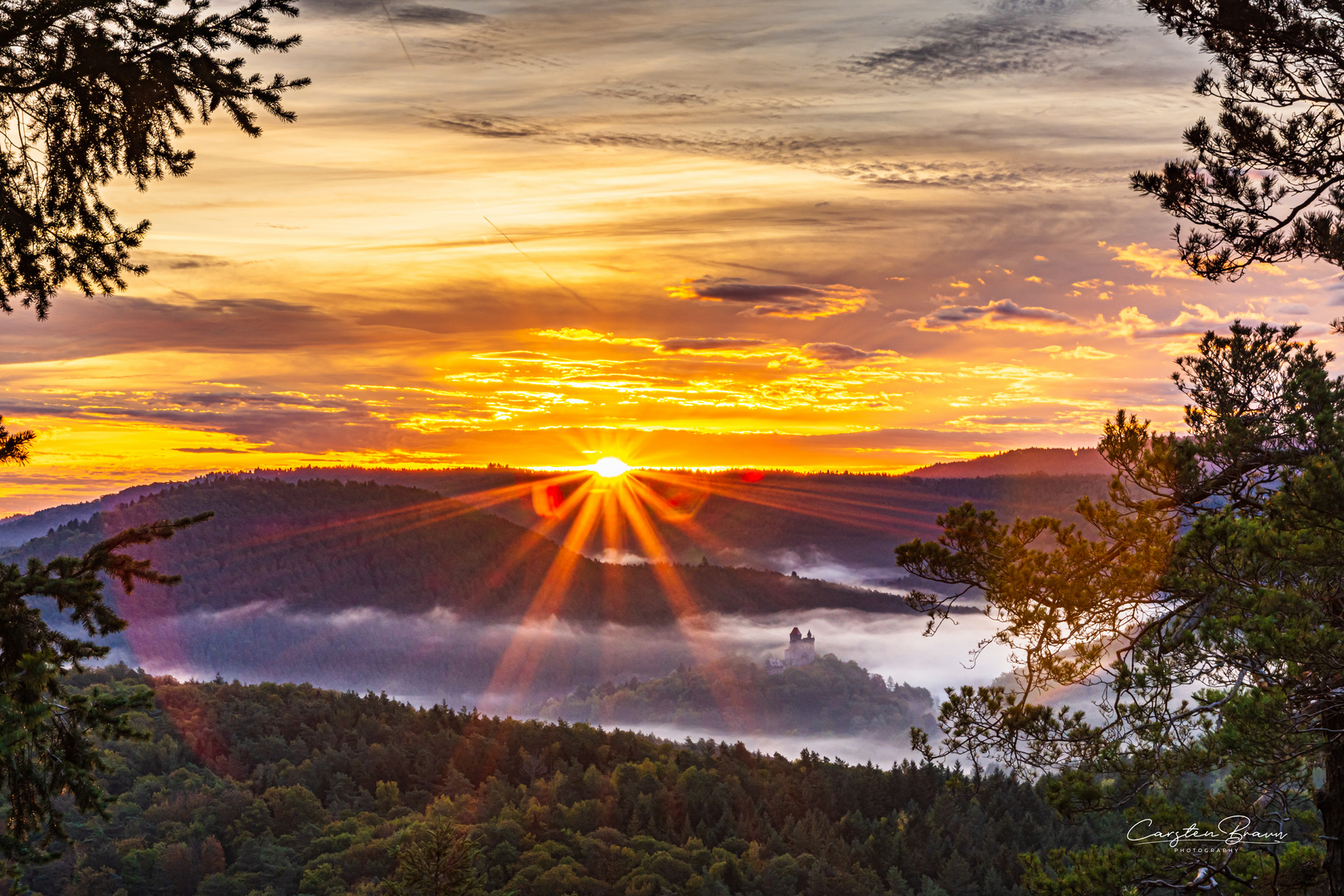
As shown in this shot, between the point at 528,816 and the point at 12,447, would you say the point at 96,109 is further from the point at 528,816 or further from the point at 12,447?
the point at 528,816

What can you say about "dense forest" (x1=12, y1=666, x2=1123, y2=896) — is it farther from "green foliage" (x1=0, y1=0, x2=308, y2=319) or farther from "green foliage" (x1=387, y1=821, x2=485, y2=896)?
"green foliage" (x1=0, y1=0, x2=308, y2=319)

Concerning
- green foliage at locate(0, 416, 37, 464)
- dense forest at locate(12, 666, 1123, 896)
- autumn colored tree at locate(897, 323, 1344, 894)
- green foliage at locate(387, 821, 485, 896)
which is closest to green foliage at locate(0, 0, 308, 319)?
green foliage at locate(0, 416, 37, 464)

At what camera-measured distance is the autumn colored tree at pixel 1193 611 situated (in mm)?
10508

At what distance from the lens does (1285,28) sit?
13.2 meters

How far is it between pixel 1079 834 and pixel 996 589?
3991cm

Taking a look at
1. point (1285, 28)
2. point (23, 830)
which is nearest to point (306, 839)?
point (23, 830)

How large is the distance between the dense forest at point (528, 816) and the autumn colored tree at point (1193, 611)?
3049cm

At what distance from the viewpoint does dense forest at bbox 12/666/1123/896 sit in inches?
1822

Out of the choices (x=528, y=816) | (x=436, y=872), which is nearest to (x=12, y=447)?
(x=436, y=872)
